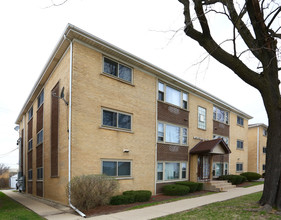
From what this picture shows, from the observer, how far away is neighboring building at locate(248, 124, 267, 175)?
34062mm

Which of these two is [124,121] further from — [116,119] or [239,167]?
[239,167]

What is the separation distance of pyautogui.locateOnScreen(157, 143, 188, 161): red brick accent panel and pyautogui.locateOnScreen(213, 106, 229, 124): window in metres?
6.70

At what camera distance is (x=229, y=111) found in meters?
26.7

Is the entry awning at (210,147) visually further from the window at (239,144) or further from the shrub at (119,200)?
the window at (239,144)

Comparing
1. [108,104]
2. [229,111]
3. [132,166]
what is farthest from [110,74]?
[229,111]

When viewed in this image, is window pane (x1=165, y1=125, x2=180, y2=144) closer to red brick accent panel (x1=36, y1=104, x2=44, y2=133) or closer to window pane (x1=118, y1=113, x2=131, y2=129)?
window pane (x1=118, y1=113, x2=131, y2=129)

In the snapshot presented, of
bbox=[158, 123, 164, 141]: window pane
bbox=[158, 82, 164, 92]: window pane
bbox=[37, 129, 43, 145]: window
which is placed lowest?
bbox=[37, 129, 43, 145]: window

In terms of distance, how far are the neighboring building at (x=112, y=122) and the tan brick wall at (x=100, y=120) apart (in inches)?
1.9

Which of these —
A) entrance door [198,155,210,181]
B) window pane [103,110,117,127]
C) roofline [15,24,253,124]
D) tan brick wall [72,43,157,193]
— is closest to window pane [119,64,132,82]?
tan brick wall [72,43,157,193]

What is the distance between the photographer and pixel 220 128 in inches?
971

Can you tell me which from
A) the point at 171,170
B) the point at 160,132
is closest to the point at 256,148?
the point at 171,170

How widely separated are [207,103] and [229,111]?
18.6ft

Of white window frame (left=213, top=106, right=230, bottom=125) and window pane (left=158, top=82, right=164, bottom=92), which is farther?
white window frame (left=213, top=106, right=230, bottom=125)

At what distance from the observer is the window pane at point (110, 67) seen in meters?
13.4
